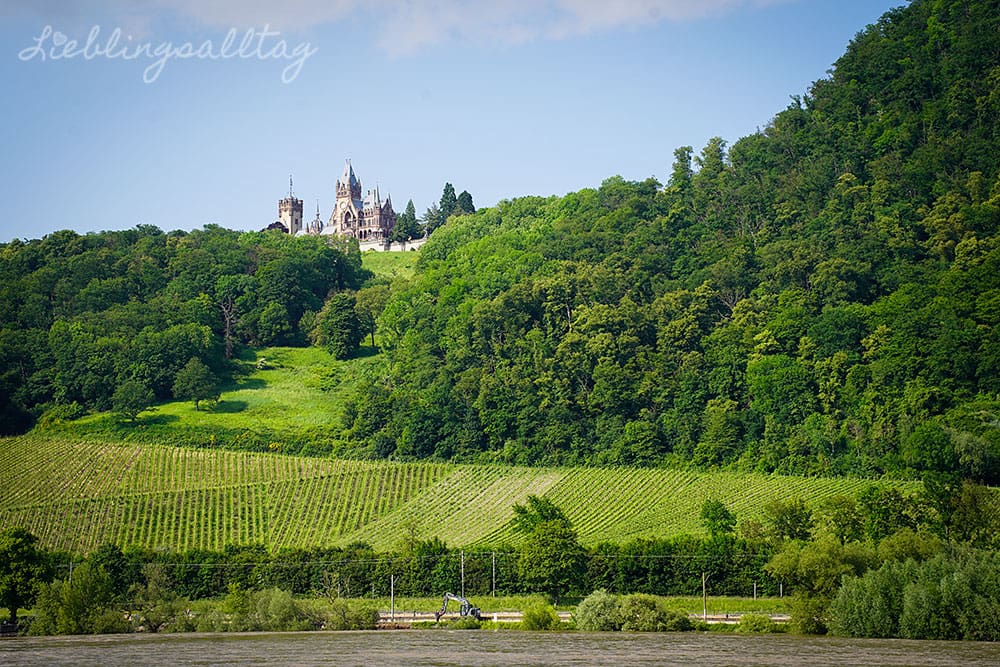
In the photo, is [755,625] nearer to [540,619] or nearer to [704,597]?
[704,597]

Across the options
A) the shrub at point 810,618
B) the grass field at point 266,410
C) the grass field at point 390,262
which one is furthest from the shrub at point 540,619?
the grass field at point 390,262

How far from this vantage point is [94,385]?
122688 mm

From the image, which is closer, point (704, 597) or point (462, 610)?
point (462, 610)

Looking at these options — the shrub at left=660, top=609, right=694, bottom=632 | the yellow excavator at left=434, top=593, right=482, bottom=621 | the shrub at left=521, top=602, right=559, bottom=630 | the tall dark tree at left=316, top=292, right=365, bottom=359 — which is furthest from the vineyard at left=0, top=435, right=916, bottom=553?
the tall dark tree at left=316, top=292, right=365, bottom=359

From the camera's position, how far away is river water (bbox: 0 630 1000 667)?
46.5m

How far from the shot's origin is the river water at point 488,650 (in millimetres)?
46531

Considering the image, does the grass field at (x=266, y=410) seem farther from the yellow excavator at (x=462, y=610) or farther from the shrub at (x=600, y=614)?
the shrub at (x=600, y=614)

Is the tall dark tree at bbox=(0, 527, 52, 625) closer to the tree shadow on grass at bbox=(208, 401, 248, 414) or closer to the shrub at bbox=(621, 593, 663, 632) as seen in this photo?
the shrub at bbox=(621, 593, 663, 632)

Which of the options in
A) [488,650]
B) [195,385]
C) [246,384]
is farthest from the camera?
[246,384]

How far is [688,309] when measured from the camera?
116m

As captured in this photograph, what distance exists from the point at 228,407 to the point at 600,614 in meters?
70.3

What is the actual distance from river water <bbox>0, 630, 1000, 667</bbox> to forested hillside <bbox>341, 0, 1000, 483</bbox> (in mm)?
38372

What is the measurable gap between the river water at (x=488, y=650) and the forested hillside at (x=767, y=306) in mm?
38372

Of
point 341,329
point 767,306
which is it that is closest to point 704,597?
point 767,306
